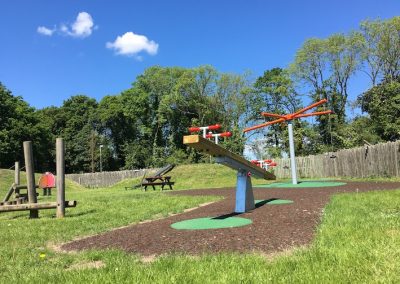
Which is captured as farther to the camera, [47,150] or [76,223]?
[47,150]

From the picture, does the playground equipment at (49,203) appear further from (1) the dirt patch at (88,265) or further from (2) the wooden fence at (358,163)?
(2) the wooden fence at (358,163)

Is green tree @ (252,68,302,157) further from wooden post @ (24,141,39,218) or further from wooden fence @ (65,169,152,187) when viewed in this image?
wooden post @ (24,141,39,218)

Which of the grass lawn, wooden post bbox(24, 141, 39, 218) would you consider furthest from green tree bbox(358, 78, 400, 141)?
the grass lawn

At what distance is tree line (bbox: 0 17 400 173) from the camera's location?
43094mm

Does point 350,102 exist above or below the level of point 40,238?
above

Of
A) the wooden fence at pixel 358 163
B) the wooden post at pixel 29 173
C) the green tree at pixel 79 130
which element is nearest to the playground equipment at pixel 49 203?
the wooden post at pixel 29 173

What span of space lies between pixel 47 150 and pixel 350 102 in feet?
144

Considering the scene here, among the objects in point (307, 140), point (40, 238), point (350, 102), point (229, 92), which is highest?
point (229, 92)

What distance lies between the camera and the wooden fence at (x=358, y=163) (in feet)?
66.4

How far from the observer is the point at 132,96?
66625 mm

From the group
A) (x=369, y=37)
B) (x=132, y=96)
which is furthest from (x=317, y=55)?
(x=132, y=96)

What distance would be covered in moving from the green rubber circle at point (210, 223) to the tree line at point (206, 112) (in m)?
30.7

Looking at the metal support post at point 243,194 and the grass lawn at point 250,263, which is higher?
the metal support post at point 243,194

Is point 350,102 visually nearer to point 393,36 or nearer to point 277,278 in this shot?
point 393,36
